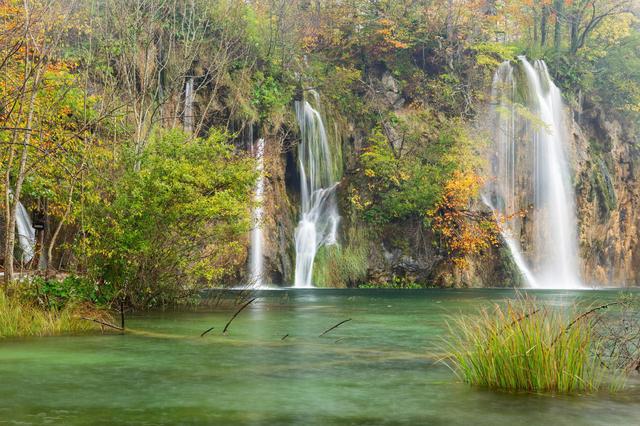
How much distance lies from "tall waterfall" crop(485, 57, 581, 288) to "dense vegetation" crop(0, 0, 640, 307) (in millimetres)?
1597

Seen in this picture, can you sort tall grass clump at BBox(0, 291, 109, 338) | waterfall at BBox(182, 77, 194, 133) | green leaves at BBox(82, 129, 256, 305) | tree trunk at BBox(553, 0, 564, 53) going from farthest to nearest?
tree trunk at BBox(553, 0, 564, 53)
waterfall at BBox(182, 77, 194, 133)
green leaves at BBox(82, 129, 256, 305)
tall grass clump at BBox(0, 291, 109, 338)

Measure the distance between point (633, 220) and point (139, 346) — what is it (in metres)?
39.3

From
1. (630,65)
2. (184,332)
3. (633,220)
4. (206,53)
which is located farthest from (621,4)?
(184,332)

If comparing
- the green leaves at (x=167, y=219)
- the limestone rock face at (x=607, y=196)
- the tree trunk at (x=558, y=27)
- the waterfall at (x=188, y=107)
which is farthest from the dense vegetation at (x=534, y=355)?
the tree trunk at (x=558, y=27)

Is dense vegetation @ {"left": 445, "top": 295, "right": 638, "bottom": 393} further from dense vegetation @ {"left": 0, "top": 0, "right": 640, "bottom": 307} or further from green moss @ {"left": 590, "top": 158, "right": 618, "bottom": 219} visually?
green moss @ {"left": 590, "top": 158, "right": 618, "bottom": 219}

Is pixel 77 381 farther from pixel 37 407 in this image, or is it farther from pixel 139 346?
pixel 139 346

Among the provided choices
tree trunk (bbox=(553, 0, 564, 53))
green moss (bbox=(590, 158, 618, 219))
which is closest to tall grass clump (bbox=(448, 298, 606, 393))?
green moss (bbox=(590, 158, 618, 219))

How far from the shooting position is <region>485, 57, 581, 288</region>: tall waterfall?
39844 millimetres

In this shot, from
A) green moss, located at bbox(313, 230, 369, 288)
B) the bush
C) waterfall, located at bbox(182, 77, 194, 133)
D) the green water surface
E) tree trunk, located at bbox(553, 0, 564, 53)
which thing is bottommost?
the green water surface

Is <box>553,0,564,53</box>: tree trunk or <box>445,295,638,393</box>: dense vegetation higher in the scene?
<box>553,0,564,53</box>: tree trunk

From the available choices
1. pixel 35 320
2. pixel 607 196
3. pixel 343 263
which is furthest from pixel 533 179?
pixel 35 320

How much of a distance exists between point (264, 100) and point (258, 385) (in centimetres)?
2780

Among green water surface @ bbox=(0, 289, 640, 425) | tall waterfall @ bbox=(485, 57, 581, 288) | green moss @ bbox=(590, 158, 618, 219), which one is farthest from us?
green moss @ bbox=(590, 158, 618, 219)

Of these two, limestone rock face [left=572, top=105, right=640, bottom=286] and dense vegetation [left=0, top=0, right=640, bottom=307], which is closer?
dense vegetation [left=0, top=0, right=640, bottom=307]
